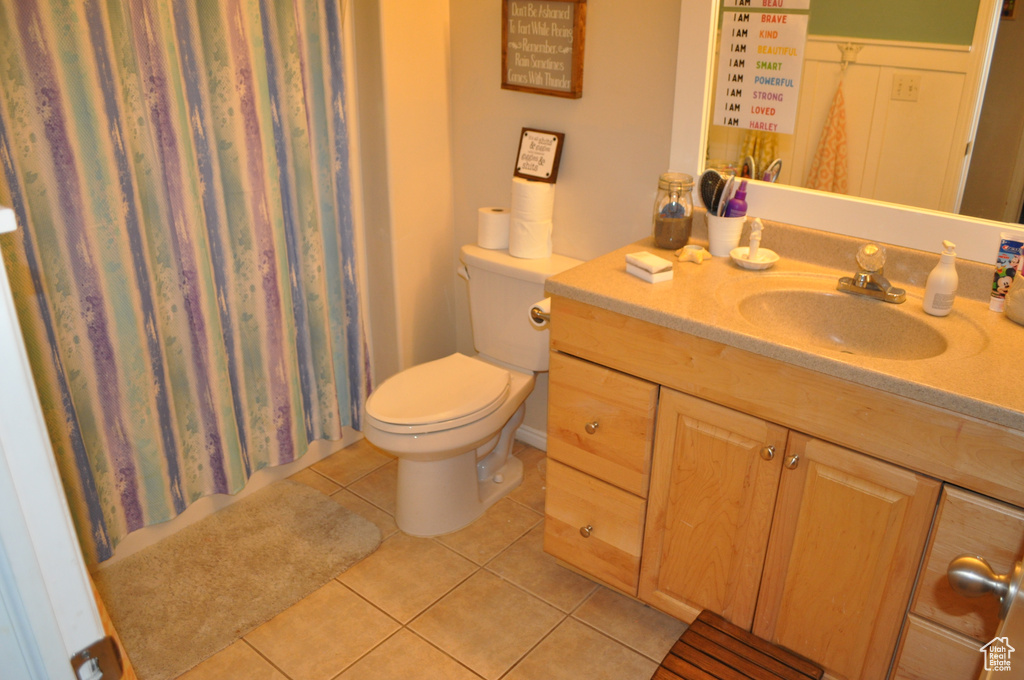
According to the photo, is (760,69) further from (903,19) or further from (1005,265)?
(1005,265)

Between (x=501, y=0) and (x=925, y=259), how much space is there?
1.37m

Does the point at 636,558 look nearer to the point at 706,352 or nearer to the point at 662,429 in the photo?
the point at 662,429

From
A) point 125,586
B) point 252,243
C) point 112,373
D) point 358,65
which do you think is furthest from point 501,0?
point 125,586

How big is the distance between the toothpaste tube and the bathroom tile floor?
1.07 metres

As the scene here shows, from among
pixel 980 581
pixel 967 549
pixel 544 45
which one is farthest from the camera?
pixel 544 45

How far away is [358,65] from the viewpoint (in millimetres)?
2355

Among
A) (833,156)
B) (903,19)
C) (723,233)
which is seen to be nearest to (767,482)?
(723,233)

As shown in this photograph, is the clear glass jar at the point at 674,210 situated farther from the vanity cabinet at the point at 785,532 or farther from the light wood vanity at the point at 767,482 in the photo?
the vanity cabinet at the point at 785,532

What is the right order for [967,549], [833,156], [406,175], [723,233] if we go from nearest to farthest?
A: [967,549]
[833,156]
[723,233]
[406,175]

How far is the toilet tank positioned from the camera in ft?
7.60

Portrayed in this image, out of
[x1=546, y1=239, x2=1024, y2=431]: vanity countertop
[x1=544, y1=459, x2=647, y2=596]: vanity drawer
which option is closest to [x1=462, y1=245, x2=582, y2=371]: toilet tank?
[x1=546, y1=239, x2=1024, y2=431]: vanity countertop

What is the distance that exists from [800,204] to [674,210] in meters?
0.30

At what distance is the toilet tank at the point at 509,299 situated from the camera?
2316mm

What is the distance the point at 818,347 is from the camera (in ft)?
5.18
